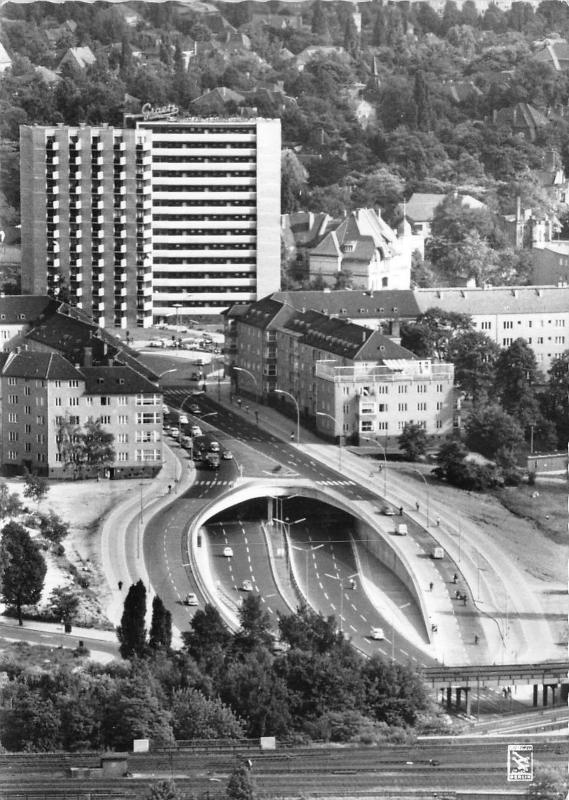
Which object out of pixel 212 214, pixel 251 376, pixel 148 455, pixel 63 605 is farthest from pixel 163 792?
pixel 212 214

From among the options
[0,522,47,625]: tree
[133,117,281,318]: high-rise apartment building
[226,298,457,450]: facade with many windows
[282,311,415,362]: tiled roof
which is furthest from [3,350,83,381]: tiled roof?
[133,117,281,318]: high-rise apartment building

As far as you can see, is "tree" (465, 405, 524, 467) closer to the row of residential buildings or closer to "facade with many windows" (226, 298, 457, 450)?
"facade with many windows" (226, 298, 457, 450)

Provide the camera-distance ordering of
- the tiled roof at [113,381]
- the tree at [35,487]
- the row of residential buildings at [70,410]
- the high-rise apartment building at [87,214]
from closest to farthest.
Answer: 1. the tree at [35,487]
2. the row of residential buildings at [70,410]
3. the tiled roof at [113,381]
4. the high-rise apartment building at [87,214]

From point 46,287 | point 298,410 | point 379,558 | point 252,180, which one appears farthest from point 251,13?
point 379,558

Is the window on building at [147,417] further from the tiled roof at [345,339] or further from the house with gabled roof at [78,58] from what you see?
the house with gabled roof at [78,58]

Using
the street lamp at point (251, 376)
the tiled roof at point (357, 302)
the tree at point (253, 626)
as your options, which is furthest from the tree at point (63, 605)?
the tiled roof at point (357, 302)

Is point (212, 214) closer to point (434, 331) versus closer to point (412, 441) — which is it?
point (434, 331)
